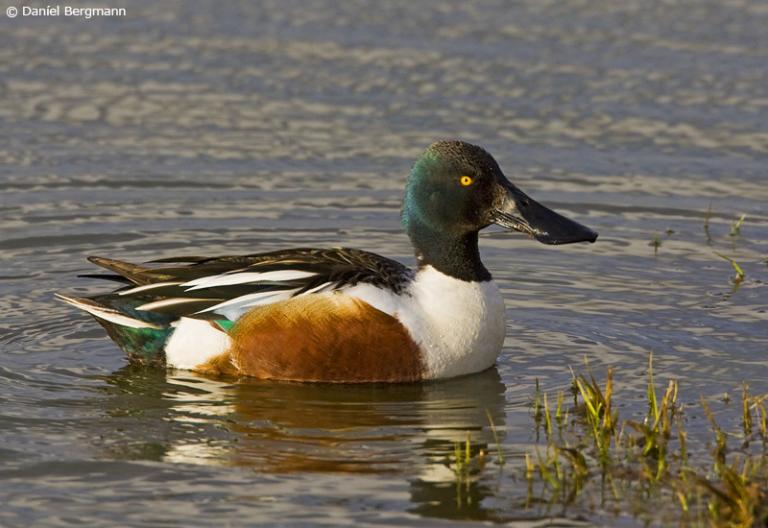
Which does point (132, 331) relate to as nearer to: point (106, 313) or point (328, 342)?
point (106, 313)

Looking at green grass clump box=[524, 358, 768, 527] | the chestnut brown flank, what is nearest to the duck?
the chestnut brown flank

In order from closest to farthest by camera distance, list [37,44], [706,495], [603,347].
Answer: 1. [706,495]
2. [603,347]
3. [37,44]

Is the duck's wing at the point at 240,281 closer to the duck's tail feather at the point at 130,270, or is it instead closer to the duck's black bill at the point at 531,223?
the duck's tail feather at the point at 130,270

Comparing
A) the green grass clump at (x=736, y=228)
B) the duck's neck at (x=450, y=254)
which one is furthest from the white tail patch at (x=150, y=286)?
the green grass clump at (x=736, y=228)

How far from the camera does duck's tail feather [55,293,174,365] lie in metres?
8.64

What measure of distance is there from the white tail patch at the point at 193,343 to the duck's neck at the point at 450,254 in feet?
3.73

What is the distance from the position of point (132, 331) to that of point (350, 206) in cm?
289

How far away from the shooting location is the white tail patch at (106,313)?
28.3ft

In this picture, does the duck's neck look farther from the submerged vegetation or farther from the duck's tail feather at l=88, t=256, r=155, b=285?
the duck's tail feather at l=88, t=256, r=155, b=285

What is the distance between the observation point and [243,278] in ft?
27.9

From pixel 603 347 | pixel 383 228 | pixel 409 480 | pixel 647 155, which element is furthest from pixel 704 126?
pixel 409 480

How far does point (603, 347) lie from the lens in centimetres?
888

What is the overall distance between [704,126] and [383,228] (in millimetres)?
2944

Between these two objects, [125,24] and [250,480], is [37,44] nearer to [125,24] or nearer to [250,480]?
[125,24]
